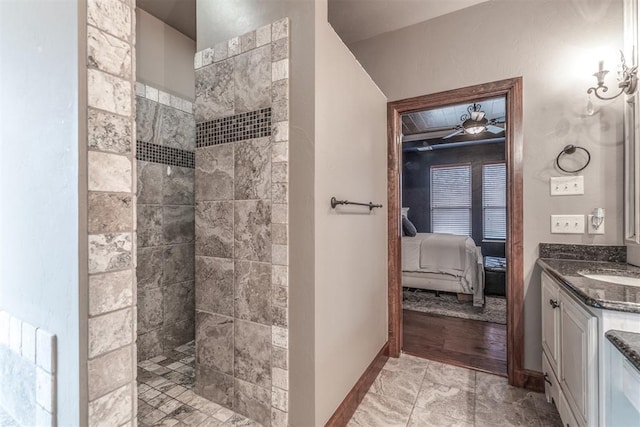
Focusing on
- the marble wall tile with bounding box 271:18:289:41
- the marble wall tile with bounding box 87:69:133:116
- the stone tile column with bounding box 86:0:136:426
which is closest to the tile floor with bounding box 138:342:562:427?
the stone tile column with bounding box 86:0:136:426

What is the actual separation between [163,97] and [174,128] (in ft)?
0.80

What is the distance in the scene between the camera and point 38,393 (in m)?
0.57

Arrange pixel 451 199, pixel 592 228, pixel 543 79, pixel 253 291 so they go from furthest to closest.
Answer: pixel 451 199 → pixel 543 79 → pixel 592 228 → pixel 253 291

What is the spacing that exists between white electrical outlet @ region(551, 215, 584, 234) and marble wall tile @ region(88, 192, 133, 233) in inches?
93.2

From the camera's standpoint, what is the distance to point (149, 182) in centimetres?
228

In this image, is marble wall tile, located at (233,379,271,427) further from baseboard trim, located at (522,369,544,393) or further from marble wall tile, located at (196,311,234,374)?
baseboard trim, located at (522,369,544,393)

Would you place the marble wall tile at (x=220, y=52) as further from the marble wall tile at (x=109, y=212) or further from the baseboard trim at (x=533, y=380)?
the baseboard trim at (x=533, y=380)

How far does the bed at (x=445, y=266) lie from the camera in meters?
3.87

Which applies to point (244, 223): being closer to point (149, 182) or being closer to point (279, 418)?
point (279, 418)

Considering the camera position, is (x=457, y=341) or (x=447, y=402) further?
(x=457, y=341)

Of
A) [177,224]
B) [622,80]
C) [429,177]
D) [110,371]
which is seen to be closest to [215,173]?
[177,224]

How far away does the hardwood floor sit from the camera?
2408 mm

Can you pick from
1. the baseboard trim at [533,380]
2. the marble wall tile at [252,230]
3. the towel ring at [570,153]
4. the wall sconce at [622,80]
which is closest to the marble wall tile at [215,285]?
the marble wall tile at [252,230]

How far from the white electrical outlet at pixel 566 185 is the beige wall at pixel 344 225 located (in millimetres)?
1135
